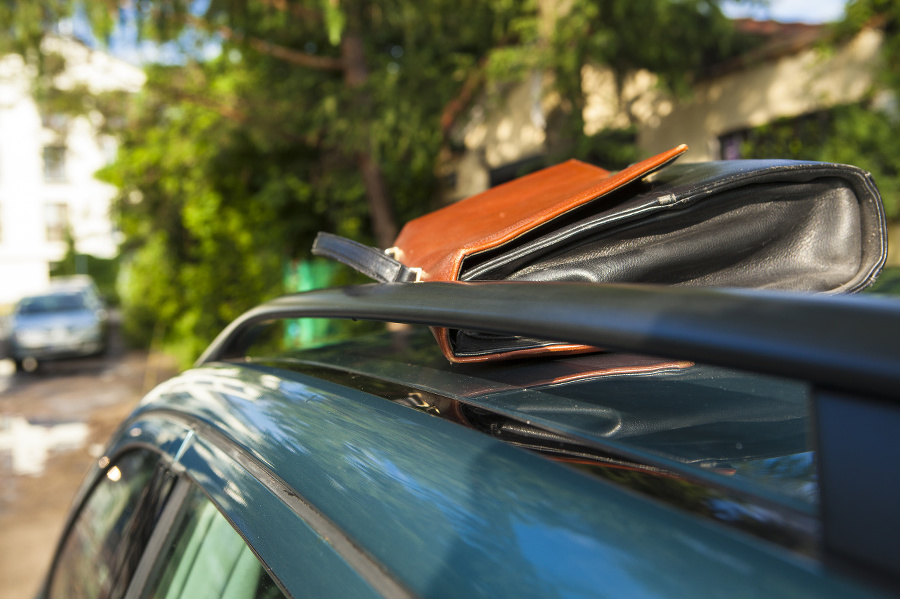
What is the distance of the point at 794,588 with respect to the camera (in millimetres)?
455

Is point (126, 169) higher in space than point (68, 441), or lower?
higher

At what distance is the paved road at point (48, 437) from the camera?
511 centimetres

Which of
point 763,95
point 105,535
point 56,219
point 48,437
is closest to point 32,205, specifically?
point 56,219

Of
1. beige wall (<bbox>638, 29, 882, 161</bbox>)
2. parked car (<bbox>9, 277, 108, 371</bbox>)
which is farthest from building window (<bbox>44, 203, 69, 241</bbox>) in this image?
beige wall (<bbox>638, 29, 882, 161</bbox>)

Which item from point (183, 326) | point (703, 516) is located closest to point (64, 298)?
point (183, 326)

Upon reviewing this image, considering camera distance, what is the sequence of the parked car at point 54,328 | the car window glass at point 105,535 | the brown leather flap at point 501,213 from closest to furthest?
1. the brown leather flap at point 501,213
2. the car window glass at point 105,535
3. the parked car at point 54,328

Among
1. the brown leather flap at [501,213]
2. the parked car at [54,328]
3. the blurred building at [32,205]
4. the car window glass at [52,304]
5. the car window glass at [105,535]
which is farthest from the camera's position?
the blurred building at [32,205]

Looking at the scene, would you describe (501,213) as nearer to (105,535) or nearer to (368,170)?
(105,535)

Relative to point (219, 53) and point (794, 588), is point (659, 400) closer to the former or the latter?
point (794, 588)

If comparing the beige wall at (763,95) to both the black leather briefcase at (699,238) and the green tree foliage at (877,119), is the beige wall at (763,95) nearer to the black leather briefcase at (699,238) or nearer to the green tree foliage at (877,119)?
the green tree foliage at (877,119)

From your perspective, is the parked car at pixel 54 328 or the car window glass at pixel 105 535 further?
the parked car at pixel 54 328

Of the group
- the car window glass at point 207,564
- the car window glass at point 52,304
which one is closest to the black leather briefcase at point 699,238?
the car window glass at point 207,564

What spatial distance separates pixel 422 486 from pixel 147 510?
2.80ft

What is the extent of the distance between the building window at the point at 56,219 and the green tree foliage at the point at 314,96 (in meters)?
31.6
